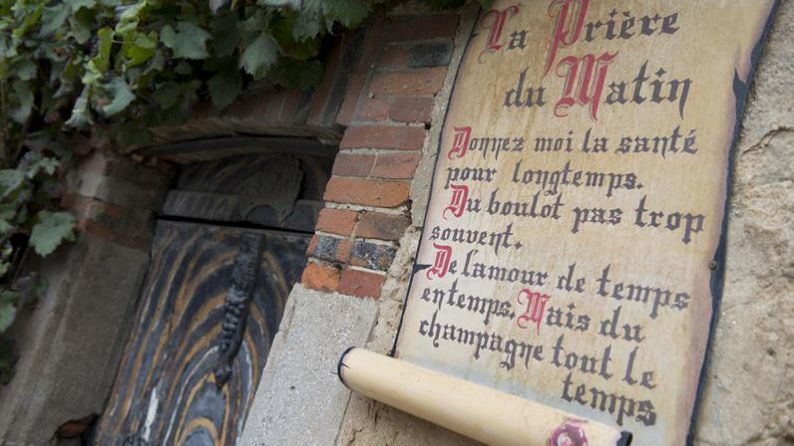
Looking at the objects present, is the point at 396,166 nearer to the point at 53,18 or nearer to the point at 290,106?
the point at 290,106

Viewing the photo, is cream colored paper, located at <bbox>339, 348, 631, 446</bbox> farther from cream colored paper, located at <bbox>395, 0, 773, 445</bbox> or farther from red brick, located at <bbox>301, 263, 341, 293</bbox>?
red brick, located at <bbox>301, 263, 341, 293</bbox>

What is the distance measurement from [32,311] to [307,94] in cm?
149

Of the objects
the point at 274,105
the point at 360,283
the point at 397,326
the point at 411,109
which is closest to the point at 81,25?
the point at 274,105

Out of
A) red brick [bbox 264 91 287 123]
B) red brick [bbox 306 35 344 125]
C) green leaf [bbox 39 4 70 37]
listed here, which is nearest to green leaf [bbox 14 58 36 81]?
green leaf [bbox 39 4 70 37]

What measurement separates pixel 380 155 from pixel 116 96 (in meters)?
1.04

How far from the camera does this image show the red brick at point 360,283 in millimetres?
1580

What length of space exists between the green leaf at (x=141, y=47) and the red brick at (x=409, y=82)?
79cm

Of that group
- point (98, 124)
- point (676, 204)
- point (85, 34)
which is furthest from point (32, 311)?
point (676, 204)

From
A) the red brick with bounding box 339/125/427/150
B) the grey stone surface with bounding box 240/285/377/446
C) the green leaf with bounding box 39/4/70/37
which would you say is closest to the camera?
the grey stone surface with bounding box 240/285/377/446

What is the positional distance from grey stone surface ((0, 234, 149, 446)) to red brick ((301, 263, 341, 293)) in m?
1.33

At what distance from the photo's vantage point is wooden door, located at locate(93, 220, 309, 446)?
2287 mm

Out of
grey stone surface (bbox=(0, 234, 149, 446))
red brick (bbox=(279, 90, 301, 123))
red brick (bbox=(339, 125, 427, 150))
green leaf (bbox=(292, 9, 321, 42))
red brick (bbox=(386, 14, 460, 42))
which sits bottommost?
grey stone surface (bbox=(0, 234, 149, 446))

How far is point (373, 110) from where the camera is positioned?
177cm

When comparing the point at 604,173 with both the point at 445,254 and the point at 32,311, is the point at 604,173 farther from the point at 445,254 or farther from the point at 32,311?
the point at 32,311
